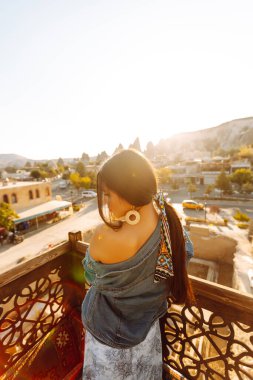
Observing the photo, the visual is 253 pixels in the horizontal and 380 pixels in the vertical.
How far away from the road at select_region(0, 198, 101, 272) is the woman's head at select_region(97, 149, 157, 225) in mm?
10662

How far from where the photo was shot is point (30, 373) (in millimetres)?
2359

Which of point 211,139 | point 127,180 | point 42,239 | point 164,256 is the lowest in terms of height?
point 42,239

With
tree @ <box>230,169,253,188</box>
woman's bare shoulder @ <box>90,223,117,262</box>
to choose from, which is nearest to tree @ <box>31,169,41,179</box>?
tree @ <box>230,169,253,188</box>

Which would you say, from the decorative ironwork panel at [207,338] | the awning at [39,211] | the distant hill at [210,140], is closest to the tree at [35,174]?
the awning at [39,211]

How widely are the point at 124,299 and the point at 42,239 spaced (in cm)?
1729

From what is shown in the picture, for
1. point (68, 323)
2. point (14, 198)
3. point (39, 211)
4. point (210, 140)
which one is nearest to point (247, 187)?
point (39, 211)

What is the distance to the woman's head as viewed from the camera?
1.16m

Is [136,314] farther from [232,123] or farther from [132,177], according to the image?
[232,123]

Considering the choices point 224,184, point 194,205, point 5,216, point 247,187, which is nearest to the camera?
point 5,216

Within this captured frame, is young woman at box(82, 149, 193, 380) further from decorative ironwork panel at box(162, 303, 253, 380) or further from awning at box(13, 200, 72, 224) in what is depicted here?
awning at box(13, 200, 72, 224)

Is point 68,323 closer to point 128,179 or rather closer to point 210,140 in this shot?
point 128,179

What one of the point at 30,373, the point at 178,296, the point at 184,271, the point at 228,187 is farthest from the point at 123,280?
the point at 228,187

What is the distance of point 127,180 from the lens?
116 cm

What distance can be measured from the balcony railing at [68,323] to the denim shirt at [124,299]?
1.68 feet
